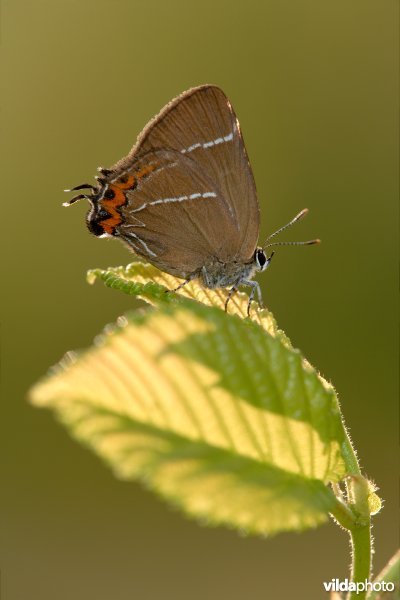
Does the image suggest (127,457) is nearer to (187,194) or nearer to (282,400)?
(282,400)

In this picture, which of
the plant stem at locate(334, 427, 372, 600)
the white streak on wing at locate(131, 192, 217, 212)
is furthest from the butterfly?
the plant stem at locate(334, 427, 372, 600)

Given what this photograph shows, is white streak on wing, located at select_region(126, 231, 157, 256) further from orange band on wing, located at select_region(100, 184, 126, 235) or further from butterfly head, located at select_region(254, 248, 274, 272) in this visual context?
butterfly head, located at select_region(254, 248, 274, 272)

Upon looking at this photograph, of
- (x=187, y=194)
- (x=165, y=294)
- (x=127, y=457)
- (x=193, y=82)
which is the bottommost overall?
(x=127, y=457)

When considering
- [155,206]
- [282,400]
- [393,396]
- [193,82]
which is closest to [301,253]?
[393,396]

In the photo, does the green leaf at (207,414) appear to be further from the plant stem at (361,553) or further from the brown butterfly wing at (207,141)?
the brown butterfly wing at (207,141)

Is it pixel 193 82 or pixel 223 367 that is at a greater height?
pixel 193 82

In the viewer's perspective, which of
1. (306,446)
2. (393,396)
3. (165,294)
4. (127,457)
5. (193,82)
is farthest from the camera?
(193,82)

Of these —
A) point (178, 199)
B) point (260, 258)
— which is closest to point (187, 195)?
point (178, 199)

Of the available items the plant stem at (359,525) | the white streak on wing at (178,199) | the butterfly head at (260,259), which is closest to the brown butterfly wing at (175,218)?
the white streak on wing at (178,199)
